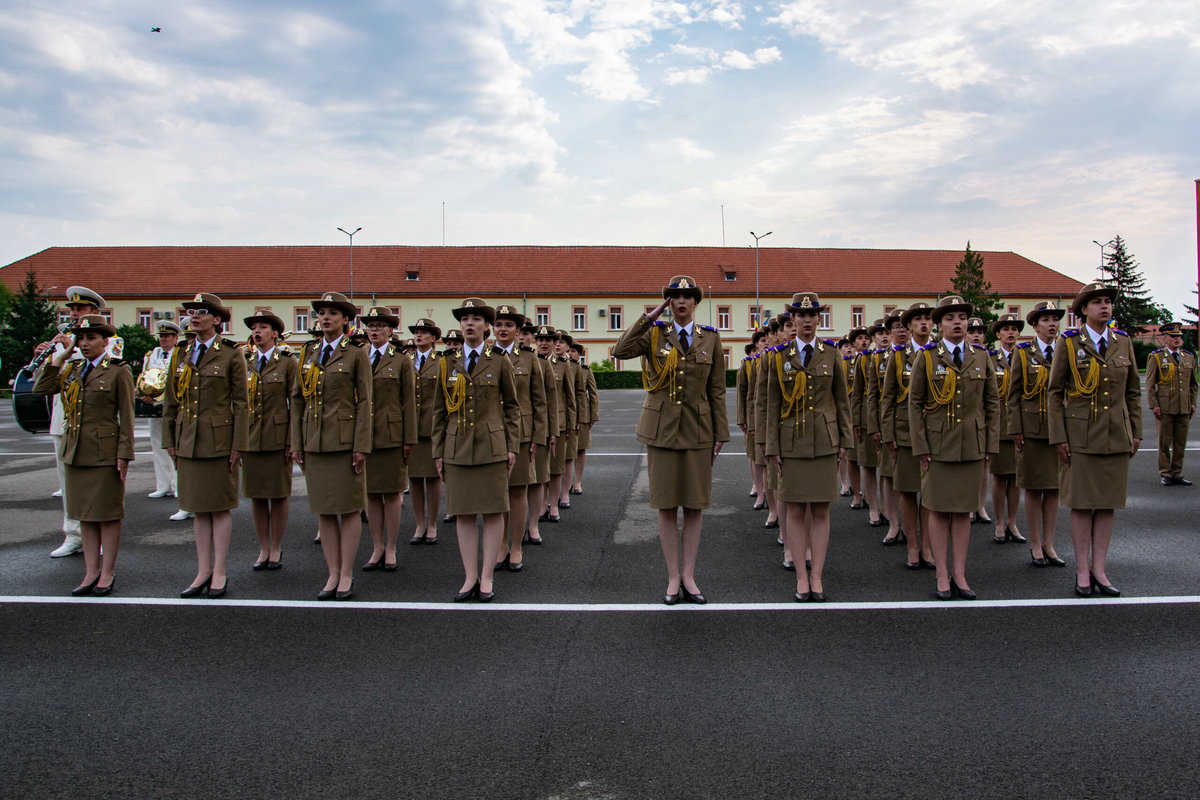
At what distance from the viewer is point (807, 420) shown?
5.66 metres

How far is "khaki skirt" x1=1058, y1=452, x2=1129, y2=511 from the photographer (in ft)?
18.7

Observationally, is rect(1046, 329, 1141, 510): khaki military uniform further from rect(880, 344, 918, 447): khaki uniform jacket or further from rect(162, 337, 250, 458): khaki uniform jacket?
rect(162, 337, 250, 458): khaki uniform jacket

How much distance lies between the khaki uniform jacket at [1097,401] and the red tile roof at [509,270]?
55551 mm

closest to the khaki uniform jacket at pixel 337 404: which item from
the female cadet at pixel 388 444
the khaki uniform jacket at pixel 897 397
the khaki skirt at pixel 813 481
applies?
the female cadet at pixel 388 444

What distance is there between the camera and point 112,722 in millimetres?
3738

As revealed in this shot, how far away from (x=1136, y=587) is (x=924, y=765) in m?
3.64

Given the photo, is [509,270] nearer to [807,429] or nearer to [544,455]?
[544,455]

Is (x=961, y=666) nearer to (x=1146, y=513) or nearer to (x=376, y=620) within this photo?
(x=376, y=620)

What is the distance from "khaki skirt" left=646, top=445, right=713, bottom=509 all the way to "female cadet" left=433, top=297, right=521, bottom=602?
114 centimetres

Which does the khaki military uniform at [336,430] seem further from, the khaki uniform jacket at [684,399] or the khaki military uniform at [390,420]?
the khaki uniform jacket at [684,399]

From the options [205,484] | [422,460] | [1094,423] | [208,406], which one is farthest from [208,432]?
[1094,423]

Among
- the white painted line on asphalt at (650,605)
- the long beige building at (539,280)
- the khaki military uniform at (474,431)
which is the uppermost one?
the long beige building at (539,280)

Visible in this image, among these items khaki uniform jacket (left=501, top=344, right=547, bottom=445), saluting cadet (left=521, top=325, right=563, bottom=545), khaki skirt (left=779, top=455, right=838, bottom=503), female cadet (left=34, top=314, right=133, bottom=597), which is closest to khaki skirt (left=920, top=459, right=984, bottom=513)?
khaki skirt (left=779, top=455, right=838, bottom=503)

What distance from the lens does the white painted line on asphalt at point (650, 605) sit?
17.7 feet
